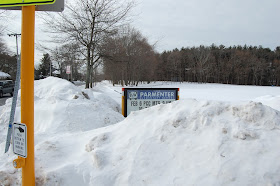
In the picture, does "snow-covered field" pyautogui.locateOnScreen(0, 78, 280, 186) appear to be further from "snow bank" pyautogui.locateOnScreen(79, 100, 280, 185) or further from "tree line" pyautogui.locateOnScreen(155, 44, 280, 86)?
"tree line" pyautogui.locateOnScreen(155, 44, 280, 86)

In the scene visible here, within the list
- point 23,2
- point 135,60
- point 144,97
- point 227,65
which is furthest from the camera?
point 227,65

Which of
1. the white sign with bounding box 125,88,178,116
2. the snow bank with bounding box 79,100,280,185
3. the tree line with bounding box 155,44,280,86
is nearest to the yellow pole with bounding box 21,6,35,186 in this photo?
the snow bank with bounding box 79,100,280,185

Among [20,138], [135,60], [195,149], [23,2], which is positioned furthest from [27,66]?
[135,60]

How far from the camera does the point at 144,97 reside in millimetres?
6832

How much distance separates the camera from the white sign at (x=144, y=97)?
6.79 metres

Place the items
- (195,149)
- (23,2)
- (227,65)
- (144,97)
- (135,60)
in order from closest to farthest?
(23,2) → (195,149) → (144,97) → (135,60) → (227,65)

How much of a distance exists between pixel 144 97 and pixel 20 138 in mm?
4711

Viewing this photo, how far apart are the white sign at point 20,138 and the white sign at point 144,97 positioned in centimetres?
447

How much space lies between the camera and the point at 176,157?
271cm

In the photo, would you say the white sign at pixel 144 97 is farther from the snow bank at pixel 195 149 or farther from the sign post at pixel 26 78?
the sign post at pixel 26 78

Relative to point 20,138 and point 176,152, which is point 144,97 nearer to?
point 176,152

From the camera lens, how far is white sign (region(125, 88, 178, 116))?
679 cm

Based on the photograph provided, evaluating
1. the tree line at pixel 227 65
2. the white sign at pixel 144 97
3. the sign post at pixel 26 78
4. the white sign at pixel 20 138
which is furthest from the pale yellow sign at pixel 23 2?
the tree line at pixel 227 65

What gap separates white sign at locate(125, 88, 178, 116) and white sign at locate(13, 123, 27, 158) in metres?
4.47
